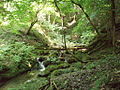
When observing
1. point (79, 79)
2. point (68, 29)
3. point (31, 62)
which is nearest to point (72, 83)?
point (79, 79)

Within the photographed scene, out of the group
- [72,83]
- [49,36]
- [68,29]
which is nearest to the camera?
[72,83]

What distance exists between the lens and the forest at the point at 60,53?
522 centimetres

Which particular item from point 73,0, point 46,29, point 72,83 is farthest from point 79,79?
point 46,29

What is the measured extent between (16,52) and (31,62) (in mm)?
2960

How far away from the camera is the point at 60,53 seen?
11523mm

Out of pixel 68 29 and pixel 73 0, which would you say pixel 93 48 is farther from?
pixel 68 29

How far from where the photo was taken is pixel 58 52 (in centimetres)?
1170

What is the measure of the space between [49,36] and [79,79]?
1120 centimetres

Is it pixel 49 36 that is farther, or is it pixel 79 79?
pixel 49 36

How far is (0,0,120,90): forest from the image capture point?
5.22 meters

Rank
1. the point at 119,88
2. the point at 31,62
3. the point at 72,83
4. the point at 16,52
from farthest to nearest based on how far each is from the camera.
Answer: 1. the point at 31,62
2. the point at 16,52
3. the point at 72,83
4. the point at 119,88

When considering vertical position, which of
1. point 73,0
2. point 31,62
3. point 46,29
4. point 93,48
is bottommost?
point 31,62

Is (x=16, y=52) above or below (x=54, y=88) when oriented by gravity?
above

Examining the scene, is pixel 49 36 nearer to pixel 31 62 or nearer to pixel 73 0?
pixel 31 62
